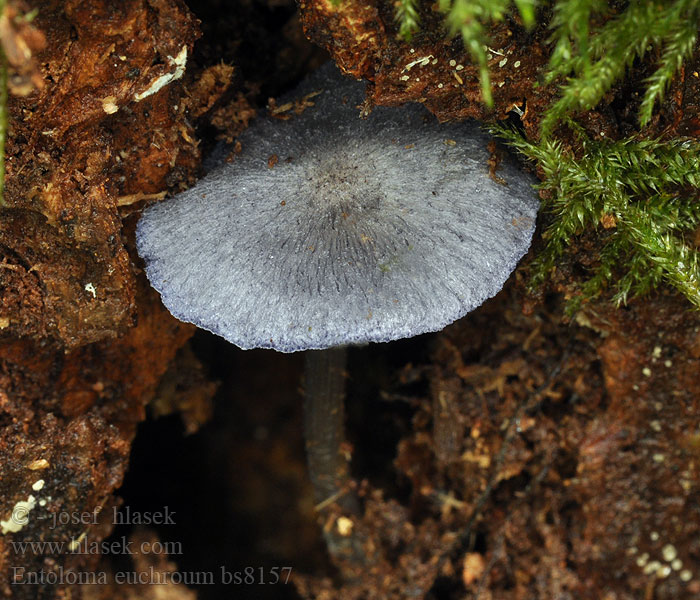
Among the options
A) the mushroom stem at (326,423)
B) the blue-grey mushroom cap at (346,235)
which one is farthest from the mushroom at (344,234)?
the mushroom stem at (326,423)

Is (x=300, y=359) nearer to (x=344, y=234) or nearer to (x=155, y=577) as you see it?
(x=155, y=577)

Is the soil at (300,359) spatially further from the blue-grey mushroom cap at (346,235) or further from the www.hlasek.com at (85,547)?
the blue-grey mushroom cap at (346,235)

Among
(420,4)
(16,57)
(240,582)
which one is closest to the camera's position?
(16,57)

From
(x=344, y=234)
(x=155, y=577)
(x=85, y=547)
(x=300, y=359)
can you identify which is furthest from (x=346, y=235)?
(x=155, y=577)

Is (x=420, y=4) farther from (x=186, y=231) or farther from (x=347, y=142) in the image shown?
(x=186, y=231)

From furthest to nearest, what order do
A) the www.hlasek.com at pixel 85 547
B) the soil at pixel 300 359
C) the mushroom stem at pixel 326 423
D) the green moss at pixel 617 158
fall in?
1. the mushroom stem at pixel 326 423
2. the www.hlasek.com at pixel 85 547
3. the soil at pixel 300 359
4. the green moss at pixel 617 158

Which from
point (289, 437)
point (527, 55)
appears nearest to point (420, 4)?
point (527, 55)
